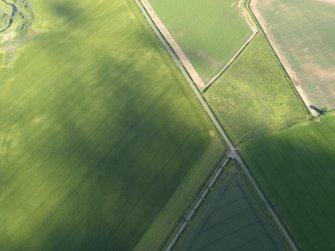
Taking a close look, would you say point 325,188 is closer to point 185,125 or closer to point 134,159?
point 185,125

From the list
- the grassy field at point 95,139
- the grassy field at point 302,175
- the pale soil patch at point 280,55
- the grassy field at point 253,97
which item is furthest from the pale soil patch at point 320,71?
the grassy field at point 95,139

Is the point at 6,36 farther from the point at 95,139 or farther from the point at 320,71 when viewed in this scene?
the point at 320,71

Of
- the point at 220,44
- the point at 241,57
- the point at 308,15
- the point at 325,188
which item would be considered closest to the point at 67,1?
the point at 220,44

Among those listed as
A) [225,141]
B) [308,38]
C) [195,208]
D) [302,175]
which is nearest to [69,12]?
[225,141]

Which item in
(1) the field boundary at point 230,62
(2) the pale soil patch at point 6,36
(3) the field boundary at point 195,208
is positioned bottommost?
(3) the field boundary at point 195,208

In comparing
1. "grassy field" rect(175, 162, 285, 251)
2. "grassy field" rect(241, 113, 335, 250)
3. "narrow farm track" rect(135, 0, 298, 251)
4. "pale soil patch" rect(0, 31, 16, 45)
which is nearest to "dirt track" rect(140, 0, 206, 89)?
"narrow farm track" rect(135, 0, 298, 251)

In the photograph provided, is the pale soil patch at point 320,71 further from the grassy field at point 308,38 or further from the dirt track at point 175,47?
the dirt track at point 175,47
